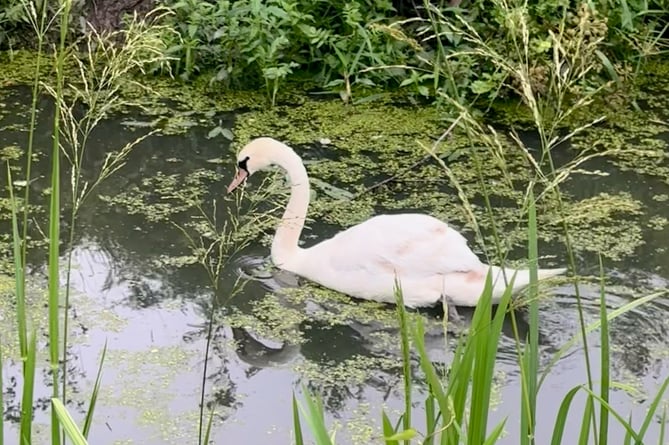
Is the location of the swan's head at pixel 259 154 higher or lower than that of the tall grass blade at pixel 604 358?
higher

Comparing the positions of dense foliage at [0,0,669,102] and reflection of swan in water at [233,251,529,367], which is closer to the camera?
reflection of swan in water at [233,251,529,367]

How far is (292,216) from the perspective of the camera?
3.78 m

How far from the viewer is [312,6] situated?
513 centimetres

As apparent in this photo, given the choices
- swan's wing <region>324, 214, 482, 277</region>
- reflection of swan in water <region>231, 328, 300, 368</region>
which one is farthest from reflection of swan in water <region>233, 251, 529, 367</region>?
Result: swan's wing <region>324, 214, 482, 277</region>

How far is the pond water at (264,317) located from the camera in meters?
2.95

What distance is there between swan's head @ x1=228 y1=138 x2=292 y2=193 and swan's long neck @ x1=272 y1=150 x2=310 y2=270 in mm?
31

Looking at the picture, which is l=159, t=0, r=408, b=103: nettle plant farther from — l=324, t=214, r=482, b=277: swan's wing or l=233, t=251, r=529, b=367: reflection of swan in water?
l=233, t=251, r=529, b=367: reflection of swan in water

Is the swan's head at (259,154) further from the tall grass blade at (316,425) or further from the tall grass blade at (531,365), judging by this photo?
the tall grass blade at (316,425)

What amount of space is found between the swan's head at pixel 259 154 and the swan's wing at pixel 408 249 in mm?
451

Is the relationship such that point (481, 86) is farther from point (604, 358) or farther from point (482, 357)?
point (482, 357)

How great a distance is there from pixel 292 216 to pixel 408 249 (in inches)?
18.8

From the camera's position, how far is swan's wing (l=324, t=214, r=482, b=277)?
11.4 ft

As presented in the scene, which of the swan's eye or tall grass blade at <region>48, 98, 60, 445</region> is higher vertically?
the swan's eye

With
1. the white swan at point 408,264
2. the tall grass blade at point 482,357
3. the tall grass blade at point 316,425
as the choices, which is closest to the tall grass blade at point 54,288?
the tall grass blade at point 316,425
